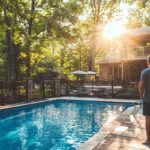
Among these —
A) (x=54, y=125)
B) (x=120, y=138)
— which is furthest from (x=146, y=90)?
(x=54, y=125)

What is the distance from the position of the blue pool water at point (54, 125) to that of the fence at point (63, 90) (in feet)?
4.77

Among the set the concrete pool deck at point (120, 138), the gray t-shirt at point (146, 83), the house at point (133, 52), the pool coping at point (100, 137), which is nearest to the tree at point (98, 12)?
the house at point (133, 52)

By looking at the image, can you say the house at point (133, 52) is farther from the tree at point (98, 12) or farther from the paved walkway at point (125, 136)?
the paved walkway at point (125, 136)

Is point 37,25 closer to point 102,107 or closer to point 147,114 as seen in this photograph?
point 102,107

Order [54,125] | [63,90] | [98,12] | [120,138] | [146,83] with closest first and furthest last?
[146,83], [120,138], [54,125], [63,90], [98,12]

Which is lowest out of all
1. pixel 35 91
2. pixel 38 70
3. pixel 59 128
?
pixel 59 128

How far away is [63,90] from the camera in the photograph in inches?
810

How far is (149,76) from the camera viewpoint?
17.4ft

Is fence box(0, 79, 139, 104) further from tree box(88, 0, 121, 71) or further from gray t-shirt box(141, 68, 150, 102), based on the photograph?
tree box(88, 0, 121, 71)

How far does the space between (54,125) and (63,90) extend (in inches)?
385

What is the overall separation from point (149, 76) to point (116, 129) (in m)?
2.51

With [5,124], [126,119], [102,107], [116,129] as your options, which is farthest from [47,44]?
[116,129]

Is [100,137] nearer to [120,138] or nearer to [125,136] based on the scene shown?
[120,138]

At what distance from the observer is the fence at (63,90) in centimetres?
1598
